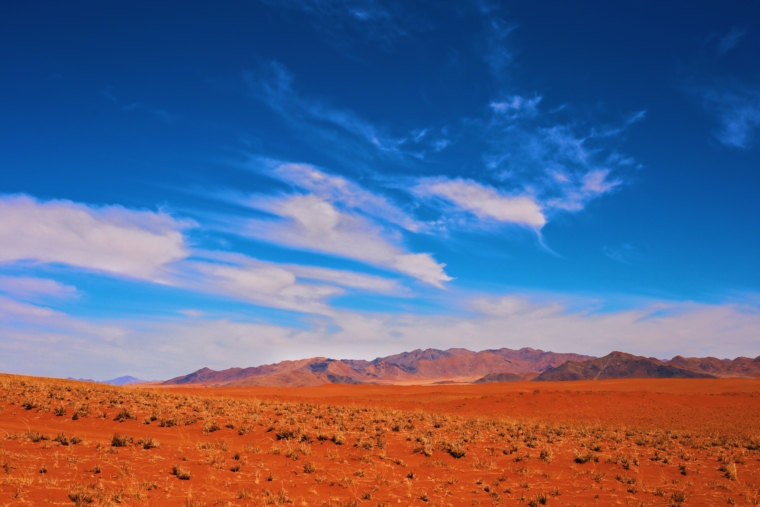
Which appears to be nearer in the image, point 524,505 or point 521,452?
point 524,505

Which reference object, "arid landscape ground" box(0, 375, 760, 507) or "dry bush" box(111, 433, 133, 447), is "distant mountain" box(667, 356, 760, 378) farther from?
"dry bush" box(111, 433, 133, 447)

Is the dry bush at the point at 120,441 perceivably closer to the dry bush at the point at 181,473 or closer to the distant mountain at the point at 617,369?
the dry bush at the point at 181,473

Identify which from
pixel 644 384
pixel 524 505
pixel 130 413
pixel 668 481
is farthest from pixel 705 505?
pixel 644 384

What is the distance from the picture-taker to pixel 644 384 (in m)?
78.3

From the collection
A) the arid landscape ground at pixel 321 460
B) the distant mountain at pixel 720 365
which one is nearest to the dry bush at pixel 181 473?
the arid landscape ground at pixel 321 460

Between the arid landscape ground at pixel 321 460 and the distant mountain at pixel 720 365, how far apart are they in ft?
616

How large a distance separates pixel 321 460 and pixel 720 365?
225 meters

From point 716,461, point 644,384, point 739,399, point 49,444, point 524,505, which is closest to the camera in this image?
A: point 524,505

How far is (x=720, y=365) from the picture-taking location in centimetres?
18225

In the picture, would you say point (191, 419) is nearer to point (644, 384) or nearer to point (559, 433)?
point (559, 433)

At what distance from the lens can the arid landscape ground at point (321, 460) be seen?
10.2 meters

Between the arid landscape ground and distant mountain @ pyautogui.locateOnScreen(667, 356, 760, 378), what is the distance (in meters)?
188

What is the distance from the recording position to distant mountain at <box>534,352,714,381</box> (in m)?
141

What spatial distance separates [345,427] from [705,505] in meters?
12.7
